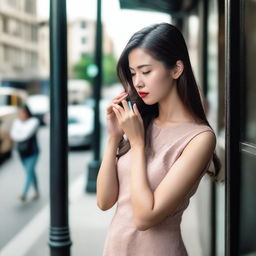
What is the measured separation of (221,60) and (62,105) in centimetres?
163

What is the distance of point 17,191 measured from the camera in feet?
37.8

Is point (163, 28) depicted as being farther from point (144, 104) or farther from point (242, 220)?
point (242, 220)

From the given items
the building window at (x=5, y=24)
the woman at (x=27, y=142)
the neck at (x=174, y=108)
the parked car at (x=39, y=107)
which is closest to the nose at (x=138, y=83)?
the neck at (x=174, y=108)

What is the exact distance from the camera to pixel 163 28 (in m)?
2.07

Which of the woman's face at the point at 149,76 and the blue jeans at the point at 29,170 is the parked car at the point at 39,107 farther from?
the woman's face at the point at 149,76

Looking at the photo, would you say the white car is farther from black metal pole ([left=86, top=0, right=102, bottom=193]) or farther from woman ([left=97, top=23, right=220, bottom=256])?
woman ([left=97, top=23, right=220, bottom=256])

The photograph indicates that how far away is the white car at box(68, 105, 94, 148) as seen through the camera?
1945 centimetres

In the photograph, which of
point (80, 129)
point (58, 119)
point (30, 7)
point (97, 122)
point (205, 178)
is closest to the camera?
point (58, 119)

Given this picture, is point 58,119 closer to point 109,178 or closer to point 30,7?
point 109,178

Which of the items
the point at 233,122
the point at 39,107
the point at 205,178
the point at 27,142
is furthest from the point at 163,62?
the point at 39,107

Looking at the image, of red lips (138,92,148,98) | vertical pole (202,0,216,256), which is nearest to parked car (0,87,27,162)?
vertical pole (202,0,216,256)

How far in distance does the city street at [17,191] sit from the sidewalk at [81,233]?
182 mm

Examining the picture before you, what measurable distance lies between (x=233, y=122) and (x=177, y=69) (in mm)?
483

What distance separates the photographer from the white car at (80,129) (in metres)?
19.5
